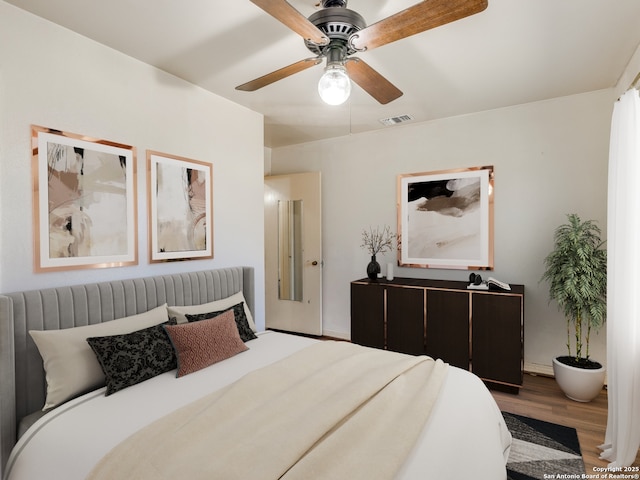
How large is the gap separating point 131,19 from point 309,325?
144 inches

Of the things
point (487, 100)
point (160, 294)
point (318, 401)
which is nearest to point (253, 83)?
point (160, 294)

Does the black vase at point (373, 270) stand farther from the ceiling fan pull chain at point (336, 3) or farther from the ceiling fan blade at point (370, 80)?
the ceiling fan pull chain at point (336, 3)

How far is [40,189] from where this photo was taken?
204 cm

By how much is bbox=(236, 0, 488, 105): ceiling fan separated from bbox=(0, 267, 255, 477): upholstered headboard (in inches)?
62.8

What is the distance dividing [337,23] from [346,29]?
0.06 metres

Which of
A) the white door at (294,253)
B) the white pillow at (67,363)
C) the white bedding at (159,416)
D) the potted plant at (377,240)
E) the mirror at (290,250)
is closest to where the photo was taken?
the white bedding at (159,416)

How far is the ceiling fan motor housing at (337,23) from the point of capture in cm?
165

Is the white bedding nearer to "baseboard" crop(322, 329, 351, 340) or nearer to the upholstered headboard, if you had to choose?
the upholstered headboard

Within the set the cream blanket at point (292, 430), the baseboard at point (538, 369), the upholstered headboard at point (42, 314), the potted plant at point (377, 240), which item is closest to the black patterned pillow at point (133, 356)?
the upholstered headboard at point (42, 314)

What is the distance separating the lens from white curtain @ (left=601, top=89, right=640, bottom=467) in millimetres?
1981

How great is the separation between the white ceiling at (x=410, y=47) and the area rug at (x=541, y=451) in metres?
2.62

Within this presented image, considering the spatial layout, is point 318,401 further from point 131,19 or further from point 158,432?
point 131,19

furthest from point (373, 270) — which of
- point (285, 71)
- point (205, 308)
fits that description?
point (285, 71)

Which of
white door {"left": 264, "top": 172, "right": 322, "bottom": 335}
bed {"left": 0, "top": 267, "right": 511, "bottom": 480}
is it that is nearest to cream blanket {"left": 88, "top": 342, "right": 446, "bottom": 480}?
bed {"left": 0, "top": 267, "right": 511, "bottom": 480}
